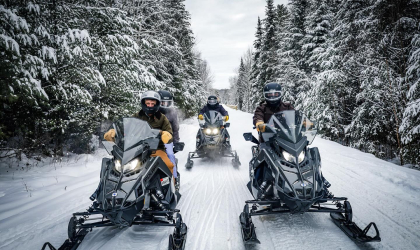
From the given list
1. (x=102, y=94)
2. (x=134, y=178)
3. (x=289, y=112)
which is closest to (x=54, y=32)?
(x=102, y=94)

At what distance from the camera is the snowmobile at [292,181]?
7.98 feet

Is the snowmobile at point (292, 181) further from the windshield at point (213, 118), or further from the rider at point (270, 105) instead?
the windshield at point (213, 118)

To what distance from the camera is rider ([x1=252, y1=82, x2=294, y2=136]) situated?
3717 millimetres

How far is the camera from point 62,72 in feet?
19.5

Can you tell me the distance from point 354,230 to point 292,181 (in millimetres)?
992

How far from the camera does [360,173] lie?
462 centimetres

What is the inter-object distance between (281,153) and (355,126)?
34.0 ft

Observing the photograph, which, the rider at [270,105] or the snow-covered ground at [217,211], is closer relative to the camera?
the snow-covered ground at [217,211]

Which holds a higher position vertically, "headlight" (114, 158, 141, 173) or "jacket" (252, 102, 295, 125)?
"jacket" (252, 102, 295, 125)

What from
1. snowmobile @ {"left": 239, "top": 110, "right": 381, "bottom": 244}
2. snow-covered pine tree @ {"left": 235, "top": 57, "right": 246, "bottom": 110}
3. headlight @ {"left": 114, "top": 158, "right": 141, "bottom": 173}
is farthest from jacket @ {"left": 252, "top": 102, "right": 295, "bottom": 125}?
snow-covered pine tree @ {"left": 235, "top": 57, "right": 246, "bottom": 110}

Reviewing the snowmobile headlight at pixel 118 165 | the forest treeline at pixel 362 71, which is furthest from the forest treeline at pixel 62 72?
the forest treeline at pixel 362 71

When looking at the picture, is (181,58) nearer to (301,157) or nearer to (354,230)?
(301,157)

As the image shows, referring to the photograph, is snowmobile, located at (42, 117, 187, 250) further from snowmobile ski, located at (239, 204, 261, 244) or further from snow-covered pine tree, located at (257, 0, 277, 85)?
snow-covered pine tree, located at (257, 0, 277, 85)

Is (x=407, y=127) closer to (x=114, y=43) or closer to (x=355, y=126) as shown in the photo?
(x=355, y=126)
